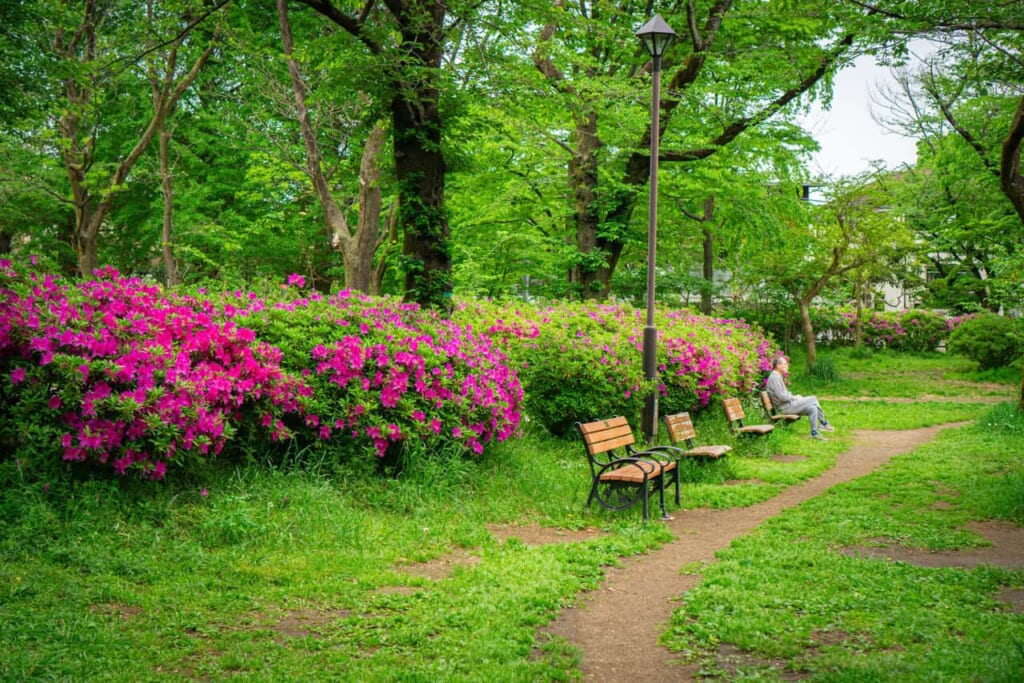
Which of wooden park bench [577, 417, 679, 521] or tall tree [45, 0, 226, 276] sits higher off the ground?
Answer: tall tree [45, 0, 226, 276]

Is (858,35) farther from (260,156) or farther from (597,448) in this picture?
(260,156)

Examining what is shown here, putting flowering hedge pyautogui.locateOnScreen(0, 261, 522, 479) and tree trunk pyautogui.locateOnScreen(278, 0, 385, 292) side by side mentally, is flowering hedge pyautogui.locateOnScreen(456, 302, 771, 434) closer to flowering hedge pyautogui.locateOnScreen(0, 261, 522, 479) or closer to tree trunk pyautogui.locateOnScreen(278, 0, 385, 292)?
flowering hedge pyautogui.locateOnScreen(0, 261, 522, 479)

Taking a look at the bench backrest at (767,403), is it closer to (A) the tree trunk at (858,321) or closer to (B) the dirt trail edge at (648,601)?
(B) the dirt trail edge at (648,601)

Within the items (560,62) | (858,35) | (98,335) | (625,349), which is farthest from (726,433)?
(98,335)

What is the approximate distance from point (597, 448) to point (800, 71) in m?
11.5

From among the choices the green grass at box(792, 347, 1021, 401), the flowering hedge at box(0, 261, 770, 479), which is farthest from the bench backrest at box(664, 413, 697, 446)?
the green grass at box(792, 347, 1021, 401)

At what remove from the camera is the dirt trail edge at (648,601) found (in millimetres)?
4508

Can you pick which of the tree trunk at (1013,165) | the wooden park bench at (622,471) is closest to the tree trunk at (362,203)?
the wooden park bench at (622,471)

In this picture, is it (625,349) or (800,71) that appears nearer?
(625,349)

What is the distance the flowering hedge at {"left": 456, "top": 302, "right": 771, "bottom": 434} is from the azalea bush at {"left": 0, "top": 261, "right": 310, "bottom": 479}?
14.4 ft

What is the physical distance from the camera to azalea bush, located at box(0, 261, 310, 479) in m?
6.11

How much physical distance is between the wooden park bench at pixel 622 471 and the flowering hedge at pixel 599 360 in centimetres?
184

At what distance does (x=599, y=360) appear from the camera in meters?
11.3

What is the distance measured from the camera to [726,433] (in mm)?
13156
